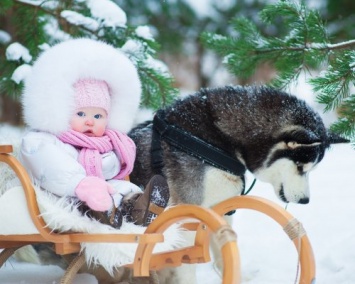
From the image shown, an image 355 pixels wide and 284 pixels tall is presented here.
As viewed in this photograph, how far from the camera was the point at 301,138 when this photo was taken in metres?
2.77

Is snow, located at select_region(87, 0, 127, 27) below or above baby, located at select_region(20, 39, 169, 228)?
above

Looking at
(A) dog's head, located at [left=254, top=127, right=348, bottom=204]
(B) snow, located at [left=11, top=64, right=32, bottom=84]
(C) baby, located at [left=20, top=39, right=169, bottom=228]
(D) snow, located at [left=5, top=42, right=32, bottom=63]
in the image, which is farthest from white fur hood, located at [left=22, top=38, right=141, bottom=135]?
(D) snow, located at [left=5, top=42, right=32, bottom=63]

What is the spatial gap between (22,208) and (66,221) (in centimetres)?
19

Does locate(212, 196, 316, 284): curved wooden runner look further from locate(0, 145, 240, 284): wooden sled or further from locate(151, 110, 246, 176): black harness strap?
locate(151, 110, 246, 176): black harness strap

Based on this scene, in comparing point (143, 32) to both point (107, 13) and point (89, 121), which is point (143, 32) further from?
point (89, 121)

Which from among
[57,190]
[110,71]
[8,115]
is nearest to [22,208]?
[57,190]

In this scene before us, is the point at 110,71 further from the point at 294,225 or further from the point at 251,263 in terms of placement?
the point at 251,263

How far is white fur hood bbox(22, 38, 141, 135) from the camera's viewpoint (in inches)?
98.3

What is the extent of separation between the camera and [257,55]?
3.33 meters

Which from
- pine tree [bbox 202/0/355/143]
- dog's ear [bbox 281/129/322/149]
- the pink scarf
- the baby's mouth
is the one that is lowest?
the pink scarf

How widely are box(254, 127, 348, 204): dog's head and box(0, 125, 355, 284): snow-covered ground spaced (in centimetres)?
35

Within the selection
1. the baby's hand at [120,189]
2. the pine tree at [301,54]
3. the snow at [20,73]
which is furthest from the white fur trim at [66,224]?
the snow at [20,73]

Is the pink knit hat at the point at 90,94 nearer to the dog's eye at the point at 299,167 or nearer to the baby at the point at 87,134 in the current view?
the baby at the point at 87,134

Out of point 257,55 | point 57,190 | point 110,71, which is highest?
point 257,55
